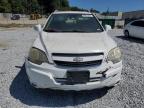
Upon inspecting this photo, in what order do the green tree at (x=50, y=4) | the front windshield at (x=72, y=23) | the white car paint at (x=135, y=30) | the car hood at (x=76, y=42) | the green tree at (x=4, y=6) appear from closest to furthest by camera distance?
the car hood at (x=76, y=42) → the front windshield at (x=72, y=23) → the white car paint at (x=135, y=30) → the green tree at (x=4, y=6) → the green tree at (x=50, y=4)

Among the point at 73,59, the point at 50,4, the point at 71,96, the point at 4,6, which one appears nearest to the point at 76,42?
the point at 73,59

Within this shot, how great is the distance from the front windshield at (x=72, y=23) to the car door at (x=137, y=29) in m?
11.2

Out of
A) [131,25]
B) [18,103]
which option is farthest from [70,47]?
[131,25]

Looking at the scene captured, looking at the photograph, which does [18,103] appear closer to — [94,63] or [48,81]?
[48,81]

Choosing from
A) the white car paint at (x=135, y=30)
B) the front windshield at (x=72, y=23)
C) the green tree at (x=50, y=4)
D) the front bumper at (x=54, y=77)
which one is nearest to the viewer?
the front bumper at (x=54, y=77)

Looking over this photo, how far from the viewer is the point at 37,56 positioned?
4.69 m

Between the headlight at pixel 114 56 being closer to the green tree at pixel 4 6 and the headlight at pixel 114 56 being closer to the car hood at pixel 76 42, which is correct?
the car hood at pixel 76 42

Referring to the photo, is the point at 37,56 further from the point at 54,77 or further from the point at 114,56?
the point at 114,56

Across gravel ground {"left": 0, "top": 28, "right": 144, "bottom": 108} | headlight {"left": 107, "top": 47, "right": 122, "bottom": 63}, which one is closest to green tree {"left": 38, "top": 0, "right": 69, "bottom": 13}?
gravel ground {"left": 0, "top": 28, "right": 144, "bottom": 108}

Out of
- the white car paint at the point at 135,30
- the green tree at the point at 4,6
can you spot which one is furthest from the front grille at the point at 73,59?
the green tree at the point at 4,6

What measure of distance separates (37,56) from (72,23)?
188 cm

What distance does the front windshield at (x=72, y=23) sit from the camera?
6.01 metres

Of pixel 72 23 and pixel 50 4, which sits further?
pixel 50 4

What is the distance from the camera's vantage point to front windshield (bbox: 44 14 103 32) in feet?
19.7
